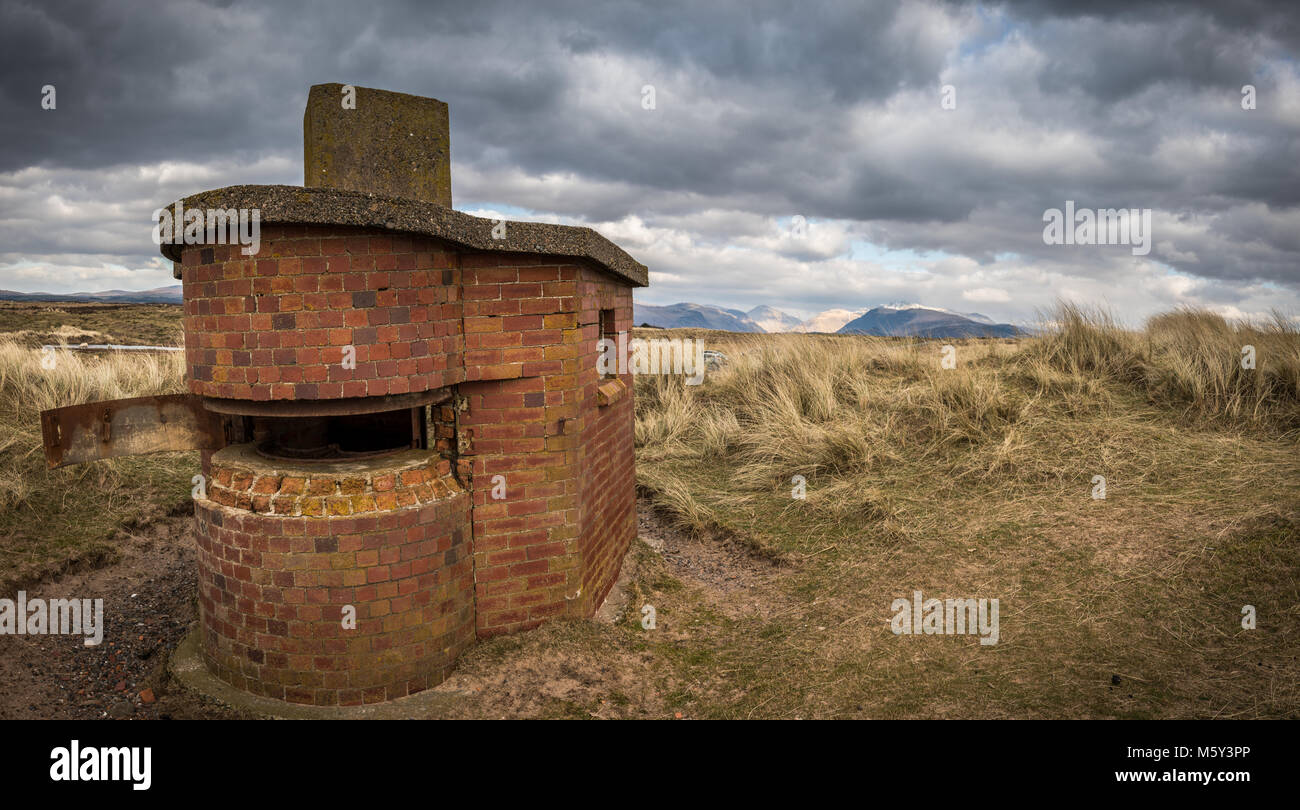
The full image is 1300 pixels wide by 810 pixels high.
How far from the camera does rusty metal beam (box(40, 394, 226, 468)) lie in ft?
13.2

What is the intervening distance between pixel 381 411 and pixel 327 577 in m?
0.95

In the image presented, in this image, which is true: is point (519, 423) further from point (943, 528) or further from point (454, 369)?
point (943, 528)

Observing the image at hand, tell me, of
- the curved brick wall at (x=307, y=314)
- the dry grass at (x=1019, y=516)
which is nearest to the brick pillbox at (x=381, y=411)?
the curved brick wall at (x=307, y=314)

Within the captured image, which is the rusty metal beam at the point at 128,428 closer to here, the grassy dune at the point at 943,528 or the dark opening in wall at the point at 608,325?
the grassy dune at the point at 943,528

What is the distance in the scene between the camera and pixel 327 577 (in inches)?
145

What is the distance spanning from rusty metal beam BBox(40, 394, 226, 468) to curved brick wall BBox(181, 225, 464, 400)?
0.72 m

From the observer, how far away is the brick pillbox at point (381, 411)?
355 cm

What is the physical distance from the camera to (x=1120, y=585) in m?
4.71

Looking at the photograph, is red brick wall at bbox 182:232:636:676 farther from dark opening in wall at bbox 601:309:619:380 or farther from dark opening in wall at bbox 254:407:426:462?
dark opening in wall at bbox 601:309:619:380

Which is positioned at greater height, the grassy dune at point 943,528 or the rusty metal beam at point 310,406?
the rusty metal beam at point 310,406

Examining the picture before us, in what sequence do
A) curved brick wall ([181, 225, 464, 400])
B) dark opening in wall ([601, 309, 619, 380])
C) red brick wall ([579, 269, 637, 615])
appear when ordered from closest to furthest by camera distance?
curved brick wall ([181, 225, 464, 400]) → red brick wall ([579, 269, 637, 615]) → dark opening in wall ([601, 309, 619, 380])

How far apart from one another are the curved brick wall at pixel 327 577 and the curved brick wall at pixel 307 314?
521mm

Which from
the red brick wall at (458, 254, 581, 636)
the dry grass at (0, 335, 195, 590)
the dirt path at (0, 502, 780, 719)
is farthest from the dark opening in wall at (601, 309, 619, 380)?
the dry grass at (0, 335, 195, 590)
